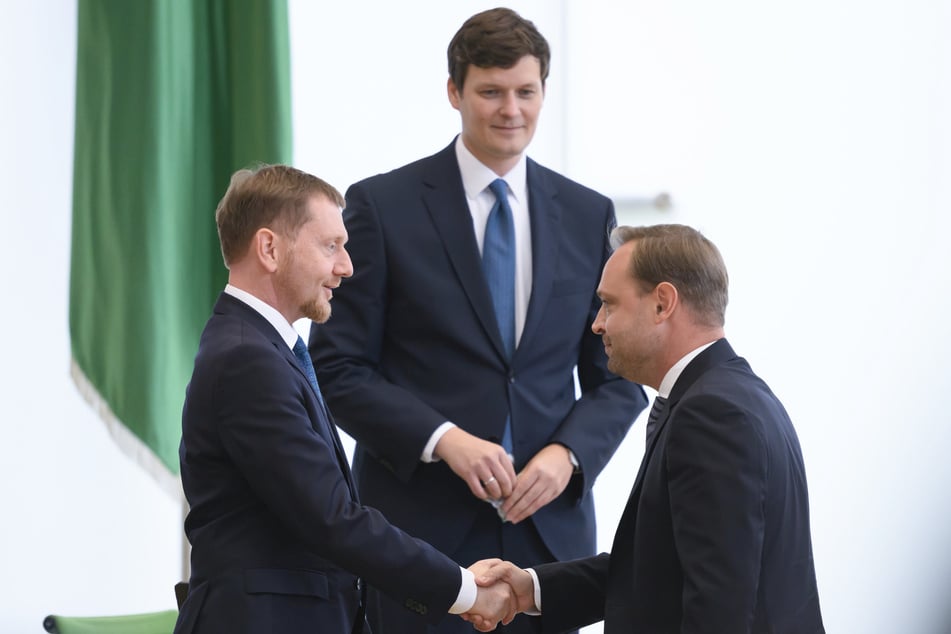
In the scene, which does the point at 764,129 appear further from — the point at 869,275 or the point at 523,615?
the point at 523,615

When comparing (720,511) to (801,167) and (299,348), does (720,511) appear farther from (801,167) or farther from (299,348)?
(801,167)

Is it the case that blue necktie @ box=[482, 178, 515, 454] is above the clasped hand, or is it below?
above

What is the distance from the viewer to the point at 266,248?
243 centimetres

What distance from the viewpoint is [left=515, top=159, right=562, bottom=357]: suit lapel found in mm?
3111

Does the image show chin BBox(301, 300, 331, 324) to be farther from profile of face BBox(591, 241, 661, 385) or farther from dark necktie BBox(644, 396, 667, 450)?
dark necktie BBox(644, 396, 667, 450)

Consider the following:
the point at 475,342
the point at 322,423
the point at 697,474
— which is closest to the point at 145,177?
the point at 475,342

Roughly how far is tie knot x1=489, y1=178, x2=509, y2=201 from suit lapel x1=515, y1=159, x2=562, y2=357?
7cm

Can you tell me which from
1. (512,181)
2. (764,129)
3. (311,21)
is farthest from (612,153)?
(512,181)

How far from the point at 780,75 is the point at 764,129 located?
0.22m

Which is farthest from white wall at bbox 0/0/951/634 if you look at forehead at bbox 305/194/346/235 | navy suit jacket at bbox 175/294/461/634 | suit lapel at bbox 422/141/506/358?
navy suit jacket at bbox 175/294/461/634

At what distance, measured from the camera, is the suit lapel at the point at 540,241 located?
3111 mm

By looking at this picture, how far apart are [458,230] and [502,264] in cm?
14

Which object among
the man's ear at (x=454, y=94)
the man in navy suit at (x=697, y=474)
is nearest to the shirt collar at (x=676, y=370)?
the man in navy suit at (x=697, y=474)

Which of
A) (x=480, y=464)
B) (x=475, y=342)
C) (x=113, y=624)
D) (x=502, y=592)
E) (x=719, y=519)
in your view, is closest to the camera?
(x=719, y=519)
